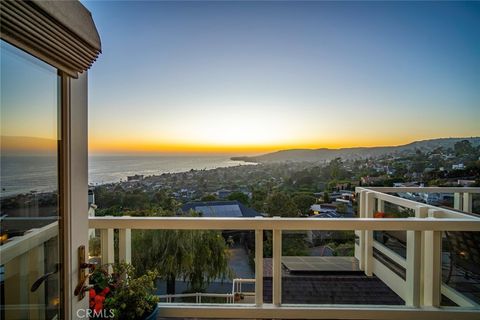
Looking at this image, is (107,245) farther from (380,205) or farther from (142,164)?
(380,205)

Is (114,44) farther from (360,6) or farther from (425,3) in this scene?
(425,3)

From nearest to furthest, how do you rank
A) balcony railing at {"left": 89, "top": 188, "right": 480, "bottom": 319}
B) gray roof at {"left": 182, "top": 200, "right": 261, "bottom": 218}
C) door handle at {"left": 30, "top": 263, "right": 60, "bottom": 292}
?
door handle at {"left": 30, "top": 263, "right": 60, "bottom": 292}
balcony railing at {"left": 89, "top": 188, "right": 480, "bottom": 319}
gray roof at {"left": 182, "top": 200, "right": 261, "bottom": 218}

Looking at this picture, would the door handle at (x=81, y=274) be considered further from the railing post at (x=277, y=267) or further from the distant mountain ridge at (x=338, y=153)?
the distant mountain ridge at (x=338, y=153)

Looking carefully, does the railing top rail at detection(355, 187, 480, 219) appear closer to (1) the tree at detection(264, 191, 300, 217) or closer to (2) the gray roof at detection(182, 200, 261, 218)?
(1) the tree at detection(264, 191, 300, 217)

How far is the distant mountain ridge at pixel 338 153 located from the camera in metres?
2.51

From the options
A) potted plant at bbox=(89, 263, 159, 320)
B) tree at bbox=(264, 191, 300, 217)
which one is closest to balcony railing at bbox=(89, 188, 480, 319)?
tree at bbox=(264, 191, 300, 217)

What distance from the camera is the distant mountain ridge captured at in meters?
2.51

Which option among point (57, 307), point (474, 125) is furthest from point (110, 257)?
point (474, 125)

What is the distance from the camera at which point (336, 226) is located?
7.22ft

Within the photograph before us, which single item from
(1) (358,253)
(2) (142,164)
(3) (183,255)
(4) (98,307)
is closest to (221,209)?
(3) (183,255)

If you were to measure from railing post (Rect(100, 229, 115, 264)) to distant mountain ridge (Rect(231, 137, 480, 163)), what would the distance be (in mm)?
1202

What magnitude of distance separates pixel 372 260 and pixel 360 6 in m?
2.16

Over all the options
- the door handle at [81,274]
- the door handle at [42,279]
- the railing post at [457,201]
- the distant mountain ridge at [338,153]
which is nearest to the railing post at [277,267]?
the distant mountain ridge at [338,153]

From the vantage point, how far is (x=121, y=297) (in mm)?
1831
